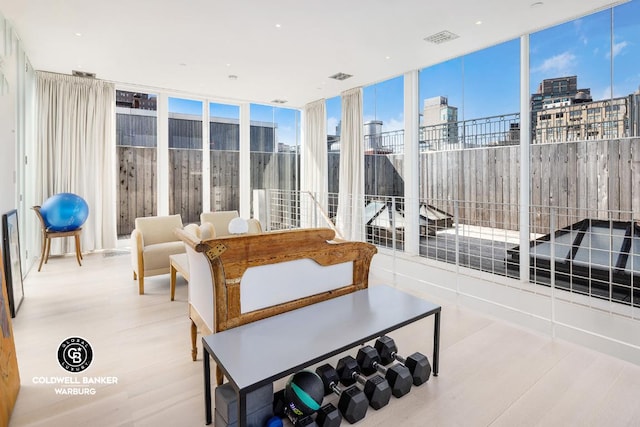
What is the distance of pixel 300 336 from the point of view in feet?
5.71

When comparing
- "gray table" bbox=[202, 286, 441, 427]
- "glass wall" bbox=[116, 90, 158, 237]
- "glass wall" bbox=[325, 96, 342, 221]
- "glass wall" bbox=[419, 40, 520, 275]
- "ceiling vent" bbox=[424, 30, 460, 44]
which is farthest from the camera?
"glass wall" bbox=[325, 96, 342, 221]

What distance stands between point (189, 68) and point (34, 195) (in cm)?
293

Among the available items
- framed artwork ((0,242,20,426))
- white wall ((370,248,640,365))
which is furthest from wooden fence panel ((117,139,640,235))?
framed artwork ((0,242,20,426))

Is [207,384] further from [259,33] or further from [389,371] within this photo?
Result: [259,33]

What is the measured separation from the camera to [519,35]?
3982 millimetres

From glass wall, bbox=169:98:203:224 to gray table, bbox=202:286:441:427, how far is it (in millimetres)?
5327

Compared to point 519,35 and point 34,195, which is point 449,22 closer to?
point 519,35

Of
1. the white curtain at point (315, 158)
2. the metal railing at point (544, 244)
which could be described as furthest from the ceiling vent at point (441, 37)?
the white curtain at point (315, 158)

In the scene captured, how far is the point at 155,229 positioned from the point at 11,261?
1.38 meters

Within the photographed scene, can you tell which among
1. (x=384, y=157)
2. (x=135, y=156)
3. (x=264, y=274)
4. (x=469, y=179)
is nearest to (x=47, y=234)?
(x=135, y=156)

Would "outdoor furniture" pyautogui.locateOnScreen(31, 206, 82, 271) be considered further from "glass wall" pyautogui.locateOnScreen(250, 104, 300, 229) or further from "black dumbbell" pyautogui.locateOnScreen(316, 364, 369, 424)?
"black dumbbell" pyautogui.locateOnScreen(316, 364, 369, 424)

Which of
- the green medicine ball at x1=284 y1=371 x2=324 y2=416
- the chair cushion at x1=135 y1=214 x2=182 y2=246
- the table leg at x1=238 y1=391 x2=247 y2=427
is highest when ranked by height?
the chair cushion at x1=135 y1=214 x2=182 y2=246

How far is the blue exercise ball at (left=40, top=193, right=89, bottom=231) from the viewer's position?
14.9 feet

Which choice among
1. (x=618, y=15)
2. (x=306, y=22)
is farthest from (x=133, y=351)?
(x=618, y=15)
